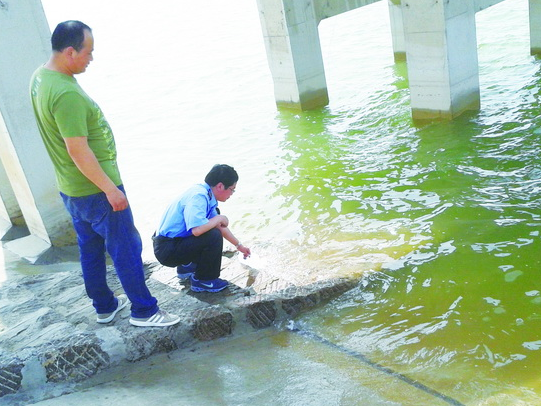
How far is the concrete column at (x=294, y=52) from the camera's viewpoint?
1343 centimetres

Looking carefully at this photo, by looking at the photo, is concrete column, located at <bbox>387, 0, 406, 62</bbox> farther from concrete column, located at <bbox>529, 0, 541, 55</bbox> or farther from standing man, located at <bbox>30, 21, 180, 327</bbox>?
standing man, located at <bbox>30, 21, 180, 327</bbox>

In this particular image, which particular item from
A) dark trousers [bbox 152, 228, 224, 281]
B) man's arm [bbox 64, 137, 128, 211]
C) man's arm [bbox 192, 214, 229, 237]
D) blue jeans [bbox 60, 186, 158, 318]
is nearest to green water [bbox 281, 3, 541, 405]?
dark trousers [bbox 152, 228, 224, 281]

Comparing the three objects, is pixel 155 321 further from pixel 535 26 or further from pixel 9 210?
pixel 535 26

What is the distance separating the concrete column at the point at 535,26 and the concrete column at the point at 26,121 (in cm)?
1284

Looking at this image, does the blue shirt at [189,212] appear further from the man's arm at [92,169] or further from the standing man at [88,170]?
the man's arm at [92,169]

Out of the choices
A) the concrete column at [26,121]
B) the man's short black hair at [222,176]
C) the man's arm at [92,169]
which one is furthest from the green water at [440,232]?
the concrete column at [26,121]

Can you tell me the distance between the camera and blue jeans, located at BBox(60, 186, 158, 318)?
13.5 feet

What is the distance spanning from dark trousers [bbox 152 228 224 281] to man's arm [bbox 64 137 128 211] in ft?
3.70

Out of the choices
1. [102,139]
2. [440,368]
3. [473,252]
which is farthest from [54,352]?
[473,252]

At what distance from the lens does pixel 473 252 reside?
21.3 ft

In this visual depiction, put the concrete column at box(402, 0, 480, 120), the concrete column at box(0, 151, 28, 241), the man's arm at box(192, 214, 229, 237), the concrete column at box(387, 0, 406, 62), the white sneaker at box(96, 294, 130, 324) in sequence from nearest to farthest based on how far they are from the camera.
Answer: the white sneaker at box(96, 294, 130, 324) → the man's arm at box(192, 214, 229, 237) → the concrete column at box(0, 151, 28, 241) → the concrete column at box(402, 0, 480, 120) → the concrete column at box(387, 0, 406, 62)

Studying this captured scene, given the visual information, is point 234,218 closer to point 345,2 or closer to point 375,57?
point 345,2

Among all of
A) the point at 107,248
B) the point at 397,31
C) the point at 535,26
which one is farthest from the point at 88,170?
the point at 397,31

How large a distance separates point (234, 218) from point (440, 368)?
478 centimetres
